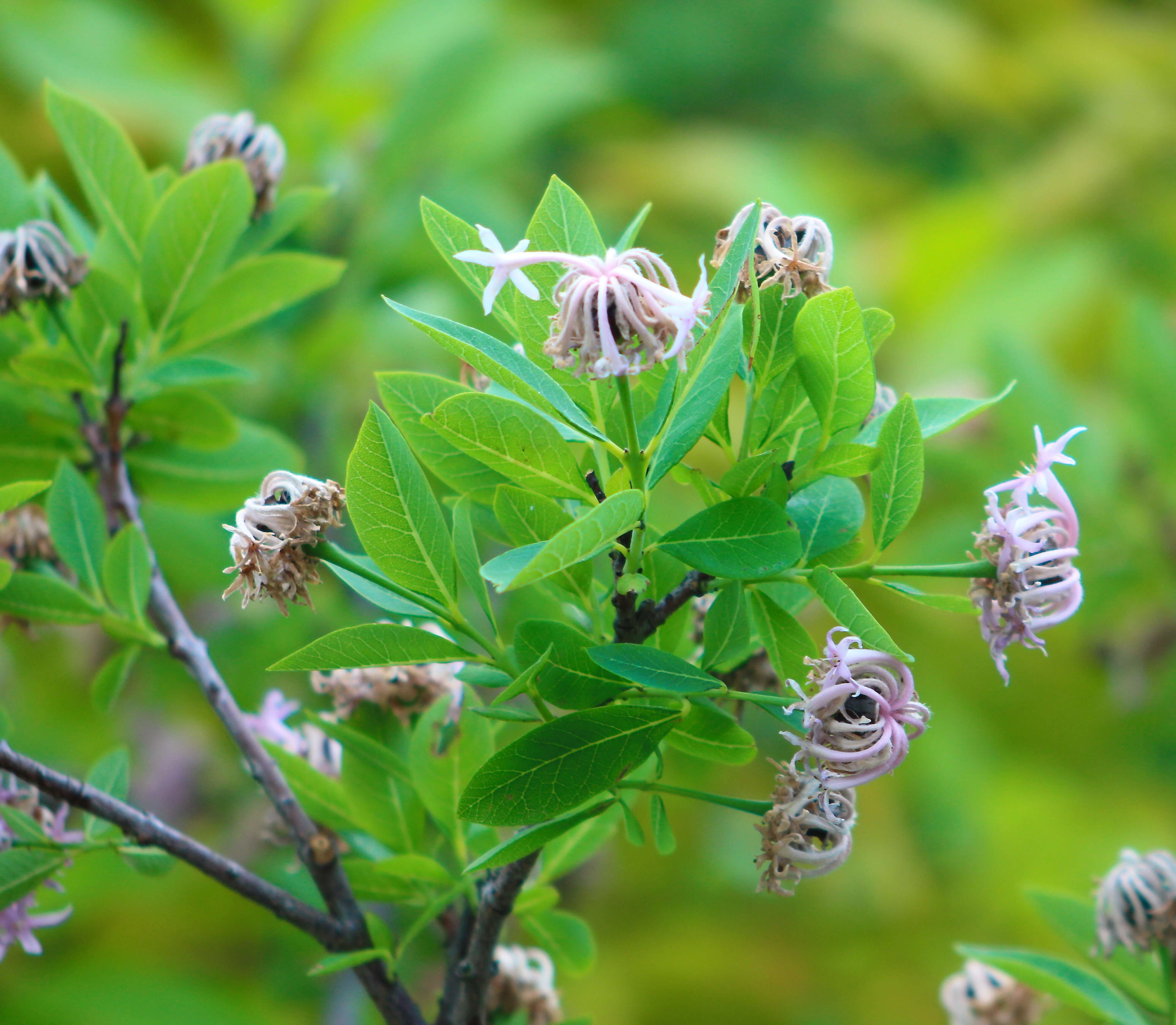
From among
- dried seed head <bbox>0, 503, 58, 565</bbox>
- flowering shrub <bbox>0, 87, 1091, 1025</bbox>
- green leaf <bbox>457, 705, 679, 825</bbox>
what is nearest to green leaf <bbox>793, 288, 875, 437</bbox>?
flowering shrub <bbox>0, 87, 1091, 1025</bbox>

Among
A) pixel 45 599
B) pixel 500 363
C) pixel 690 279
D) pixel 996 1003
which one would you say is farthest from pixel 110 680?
pixel 690 279

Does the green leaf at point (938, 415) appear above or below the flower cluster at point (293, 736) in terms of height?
above

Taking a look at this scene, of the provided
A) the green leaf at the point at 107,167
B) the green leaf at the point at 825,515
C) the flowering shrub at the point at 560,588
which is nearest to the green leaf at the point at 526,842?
the flowering shrub at the point at 560,588

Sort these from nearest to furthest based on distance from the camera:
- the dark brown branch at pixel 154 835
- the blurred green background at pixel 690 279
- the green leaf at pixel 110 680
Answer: the dark brown branch at pixel 154 835, the green leaf at pixel 110 680, the blurred green background at pixel 690 279

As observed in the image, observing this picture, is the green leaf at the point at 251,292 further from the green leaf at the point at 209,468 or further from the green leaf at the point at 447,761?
the green leaf at the point at 447,761

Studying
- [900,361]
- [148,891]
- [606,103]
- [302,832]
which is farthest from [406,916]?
[606,103]

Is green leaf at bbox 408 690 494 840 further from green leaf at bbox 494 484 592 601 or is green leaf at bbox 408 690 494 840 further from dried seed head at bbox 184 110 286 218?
dried seed head at bbox 184 110 286 218

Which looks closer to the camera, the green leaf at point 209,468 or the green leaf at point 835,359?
the green leaf at point 835,359

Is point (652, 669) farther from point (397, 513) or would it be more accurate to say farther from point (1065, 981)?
point (1065, 981)
